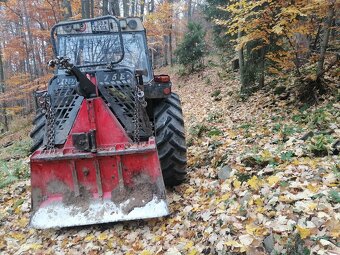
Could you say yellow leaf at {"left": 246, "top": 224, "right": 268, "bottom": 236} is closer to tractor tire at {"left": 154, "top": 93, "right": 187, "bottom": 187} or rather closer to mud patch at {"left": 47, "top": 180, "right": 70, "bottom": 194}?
tractor tire at {"left": 154, "top": 93, "right": 187, "bottom": 187}

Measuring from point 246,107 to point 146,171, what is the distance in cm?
576

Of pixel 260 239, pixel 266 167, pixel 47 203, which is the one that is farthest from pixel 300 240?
pixel 47 203

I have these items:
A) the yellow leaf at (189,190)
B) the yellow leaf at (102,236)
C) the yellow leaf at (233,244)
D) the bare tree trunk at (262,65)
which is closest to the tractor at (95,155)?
the yellow leaf at (102,236)

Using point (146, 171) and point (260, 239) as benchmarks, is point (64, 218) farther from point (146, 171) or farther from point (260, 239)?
point (260, 239)

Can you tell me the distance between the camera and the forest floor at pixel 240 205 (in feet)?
9.84

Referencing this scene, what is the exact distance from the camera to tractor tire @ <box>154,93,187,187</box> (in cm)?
465

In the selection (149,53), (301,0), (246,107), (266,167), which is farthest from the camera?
(246,107)

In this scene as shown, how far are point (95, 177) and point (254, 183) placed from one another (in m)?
2.08

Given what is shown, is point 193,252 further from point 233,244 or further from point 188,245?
point 233,244

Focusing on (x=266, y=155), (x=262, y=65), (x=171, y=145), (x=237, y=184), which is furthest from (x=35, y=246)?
(x=262, y=65)

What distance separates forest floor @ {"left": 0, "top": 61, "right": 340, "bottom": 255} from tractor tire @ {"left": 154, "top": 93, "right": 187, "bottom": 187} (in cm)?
31

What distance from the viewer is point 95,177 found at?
13.7ft

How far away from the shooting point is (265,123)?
718 cm

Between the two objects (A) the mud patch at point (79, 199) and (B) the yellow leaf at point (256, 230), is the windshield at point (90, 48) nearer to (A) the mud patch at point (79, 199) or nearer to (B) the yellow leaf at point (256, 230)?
(A) the mud patch at point (79, 199)
